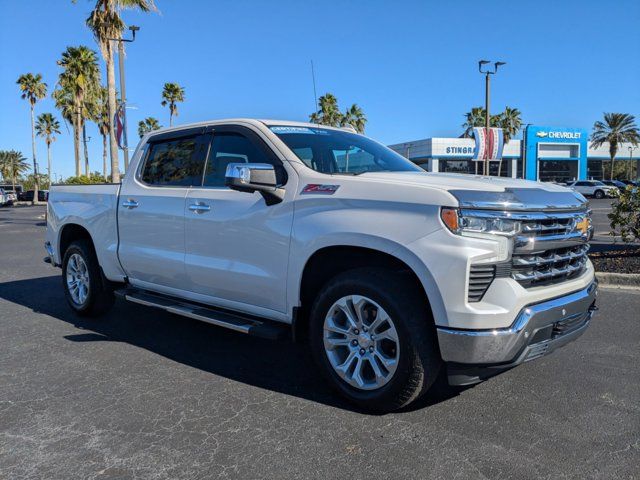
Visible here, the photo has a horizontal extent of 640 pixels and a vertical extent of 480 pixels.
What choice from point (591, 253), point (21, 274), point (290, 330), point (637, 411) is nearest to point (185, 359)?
point (290, 330)

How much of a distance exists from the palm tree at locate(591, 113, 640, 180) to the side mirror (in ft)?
190

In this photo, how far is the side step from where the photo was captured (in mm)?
3838

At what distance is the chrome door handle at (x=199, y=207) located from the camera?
4.30 m

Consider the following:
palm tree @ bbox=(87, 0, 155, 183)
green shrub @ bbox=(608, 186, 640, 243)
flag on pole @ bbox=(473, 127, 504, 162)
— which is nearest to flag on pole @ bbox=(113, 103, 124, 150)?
palm tree @ bbox=(87, 0, 155, 183)

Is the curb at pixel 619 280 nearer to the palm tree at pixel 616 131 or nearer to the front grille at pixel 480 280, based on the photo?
the front grille at pixel 480 280

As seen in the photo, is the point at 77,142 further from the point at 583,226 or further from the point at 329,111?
the point at 583,226

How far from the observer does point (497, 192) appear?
311 centimetres

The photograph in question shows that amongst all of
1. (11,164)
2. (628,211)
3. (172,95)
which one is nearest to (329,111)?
(172,95)

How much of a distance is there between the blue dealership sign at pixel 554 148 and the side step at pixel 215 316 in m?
51.7

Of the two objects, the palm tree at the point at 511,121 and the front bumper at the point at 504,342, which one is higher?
the palm tree at the point at 511,121

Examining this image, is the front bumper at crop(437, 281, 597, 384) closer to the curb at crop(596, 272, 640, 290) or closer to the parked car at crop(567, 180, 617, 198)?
the curb at crop(596, 272, 640, 290)

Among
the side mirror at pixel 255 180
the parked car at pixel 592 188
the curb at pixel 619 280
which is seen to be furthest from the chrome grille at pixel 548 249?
the parked car at pixel 592 188

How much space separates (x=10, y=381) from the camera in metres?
4.11

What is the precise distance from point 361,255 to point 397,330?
1.95 ft
